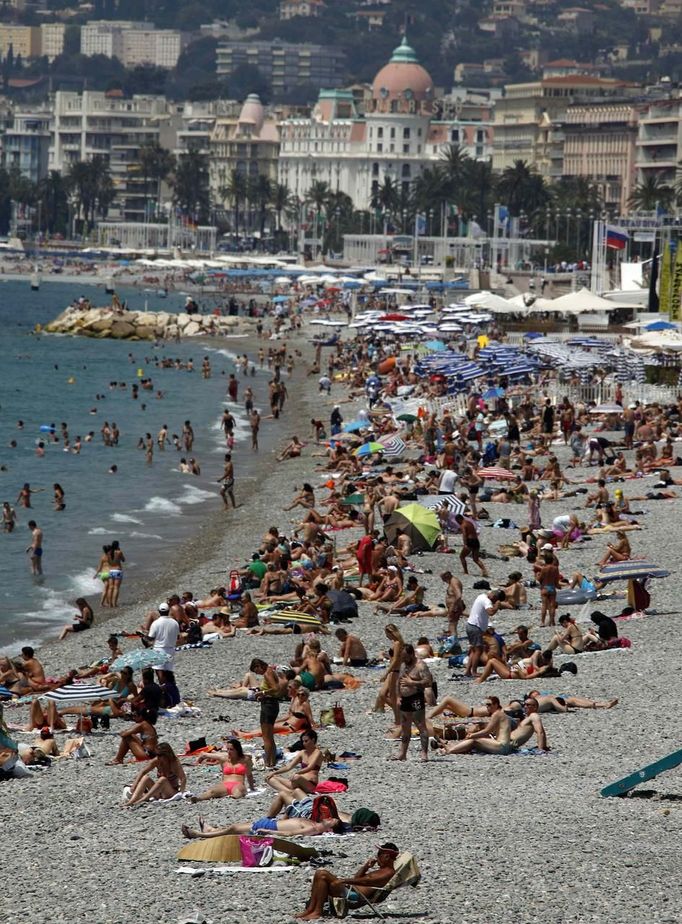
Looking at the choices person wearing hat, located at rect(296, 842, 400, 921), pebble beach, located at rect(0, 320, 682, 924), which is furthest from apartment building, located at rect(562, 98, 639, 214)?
person wearing hat, located at rect(296, 842, 400, 921)

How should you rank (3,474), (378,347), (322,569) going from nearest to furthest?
(322,569)
(3,474)
(378,347)

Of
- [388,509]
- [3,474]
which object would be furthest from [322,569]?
[3,474]

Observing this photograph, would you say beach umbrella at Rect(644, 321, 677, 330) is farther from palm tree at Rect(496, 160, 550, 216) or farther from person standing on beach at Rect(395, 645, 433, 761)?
palm tree at Rect(496, 160, 550, 216)

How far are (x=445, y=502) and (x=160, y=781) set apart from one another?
13502 millimetres

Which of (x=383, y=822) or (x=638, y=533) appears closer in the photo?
(x=383, y=822)

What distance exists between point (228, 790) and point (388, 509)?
12690 mm

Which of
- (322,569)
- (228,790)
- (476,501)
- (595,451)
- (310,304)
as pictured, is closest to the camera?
(228,790)

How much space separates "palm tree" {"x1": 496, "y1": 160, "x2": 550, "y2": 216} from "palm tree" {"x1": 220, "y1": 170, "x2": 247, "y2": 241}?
52207 millimetres

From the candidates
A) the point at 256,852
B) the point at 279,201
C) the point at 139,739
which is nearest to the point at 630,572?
the point at 139,739

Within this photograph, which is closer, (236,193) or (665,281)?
(665,281)

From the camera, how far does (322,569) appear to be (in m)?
26.0

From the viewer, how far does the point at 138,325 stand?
90.6m

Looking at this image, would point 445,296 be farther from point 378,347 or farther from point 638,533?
point 638,533

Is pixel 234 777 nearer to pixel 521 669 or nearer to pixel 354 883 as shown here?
pixel 354 883
